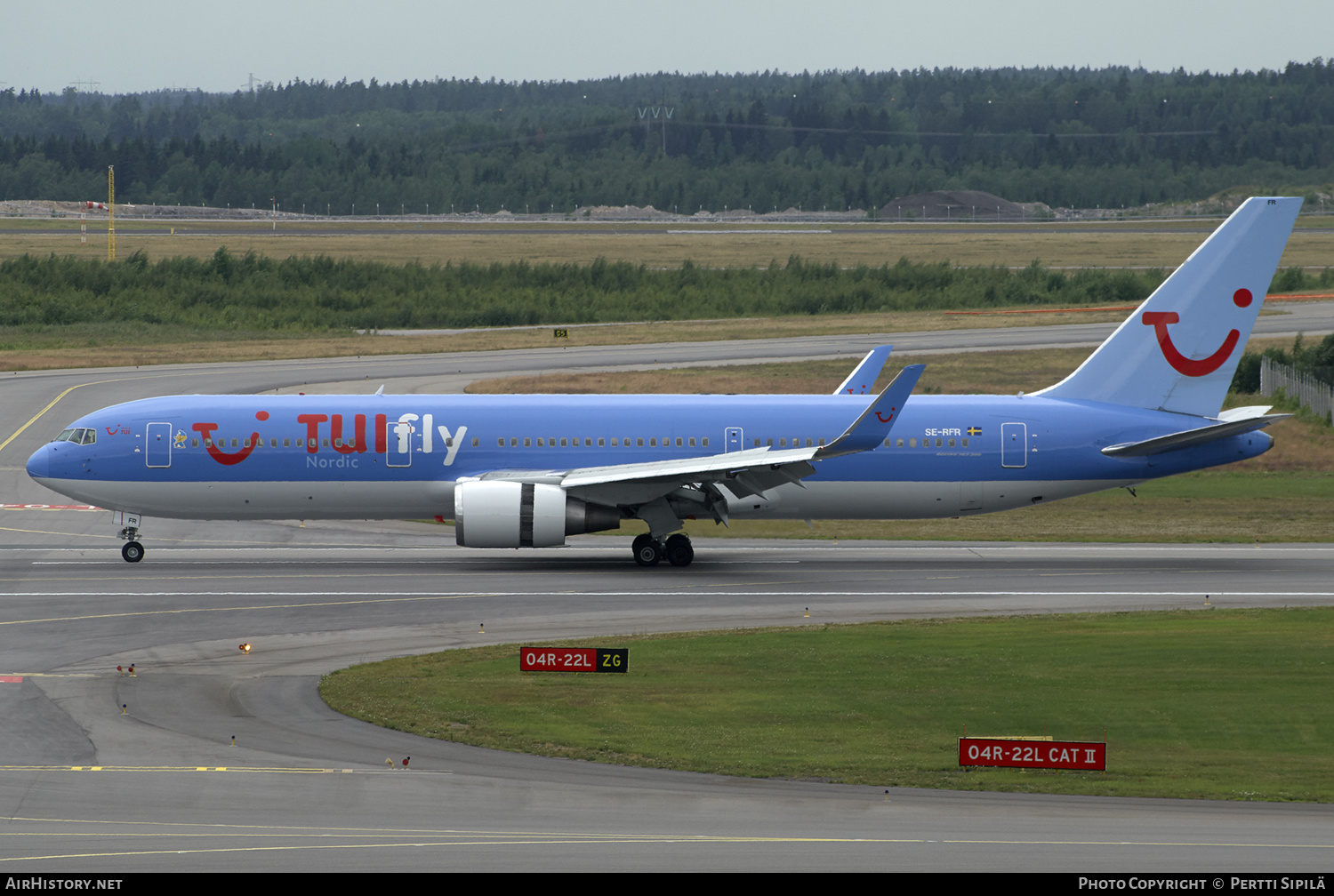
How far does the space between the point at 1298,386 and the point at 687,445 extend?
38.1m

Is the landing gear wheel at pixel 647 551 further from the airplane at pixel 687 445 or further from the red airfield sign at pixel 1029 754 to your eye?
the red airfield sign at pixel 1029 754

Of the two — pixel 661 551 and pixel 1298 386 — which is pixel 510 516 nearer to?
A: pixel 661 551

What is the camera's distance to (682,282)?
120062mm

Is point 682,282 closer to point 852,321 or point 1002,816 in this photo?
point 852,321

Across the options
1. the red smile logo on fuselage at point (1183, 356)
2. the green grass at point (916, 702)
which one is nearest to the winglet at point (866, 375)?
the red smile logo on fuselage at point (1183, 356)

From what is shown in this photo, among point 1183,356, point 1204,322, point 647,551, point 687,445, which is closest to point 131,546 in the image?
point 647,551

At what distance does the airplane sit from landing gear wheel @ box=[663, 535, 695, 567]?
0.15ft

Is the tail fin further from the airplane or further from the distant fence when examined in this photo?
the distant fence

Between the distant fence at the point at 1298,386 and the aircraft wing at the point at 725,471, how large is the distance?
112ft

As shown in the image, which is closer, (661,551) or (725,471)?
(725,471)

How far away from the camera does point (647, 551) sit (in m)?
40.4

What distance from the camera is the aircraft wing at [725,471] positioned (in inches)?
1427

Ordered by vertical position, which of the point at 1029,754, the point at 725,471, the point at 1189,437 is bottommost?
the point at 1029,754

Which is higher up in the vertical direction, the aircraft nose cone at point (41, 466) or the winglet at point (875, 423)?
the winglet at point (875, 423)
